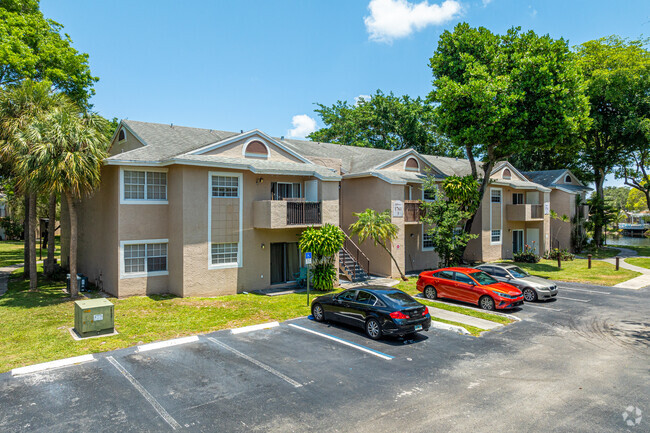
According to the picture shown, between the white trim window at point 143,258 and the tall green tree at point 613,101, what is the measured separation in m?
33.4

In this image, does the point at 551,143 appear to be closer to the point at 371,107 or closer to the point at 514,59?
the point at 514,59

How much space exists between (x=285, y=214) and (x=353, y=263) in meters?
5.86

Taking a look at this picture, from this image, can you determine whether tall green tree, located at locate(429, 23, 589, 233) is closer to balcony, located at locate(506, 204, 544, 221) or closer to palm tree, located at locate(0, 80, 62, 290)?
balcony, located at locate(506, 204, 544, 221)

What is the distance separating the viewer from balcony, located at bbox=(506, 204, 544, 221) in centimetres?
3091

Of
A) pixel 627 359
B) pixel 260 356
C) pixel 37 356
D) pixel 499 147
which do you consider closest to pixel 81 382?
pixel 37 356

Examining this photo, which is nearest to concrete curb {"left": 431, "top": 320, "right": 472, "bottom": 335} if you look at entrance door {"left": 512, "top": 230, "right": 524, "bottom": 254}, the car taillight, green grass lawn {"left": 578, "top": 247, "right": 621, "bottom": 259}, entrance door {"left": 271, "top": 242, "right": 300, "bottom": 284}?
the car taillight

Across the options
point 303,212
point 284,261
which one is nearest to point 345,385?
point 303,212

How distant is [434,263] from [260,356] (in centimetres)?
1865

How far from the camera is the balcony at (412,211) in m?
23.8

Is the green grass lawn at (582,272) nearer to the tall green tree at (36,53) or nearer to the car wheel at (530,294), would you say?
the car wheel at (530,294)

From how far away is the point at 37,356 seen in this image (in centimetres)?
1025

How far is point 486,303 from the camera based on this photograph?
16.3 m

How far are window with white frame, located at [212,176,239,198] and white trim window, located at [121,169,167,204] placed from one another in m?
2.32

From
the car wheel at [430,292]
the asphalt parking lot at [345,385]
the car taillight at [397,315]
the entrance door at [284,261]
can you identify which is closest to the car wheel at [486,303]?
the car wheel at [430,292]
